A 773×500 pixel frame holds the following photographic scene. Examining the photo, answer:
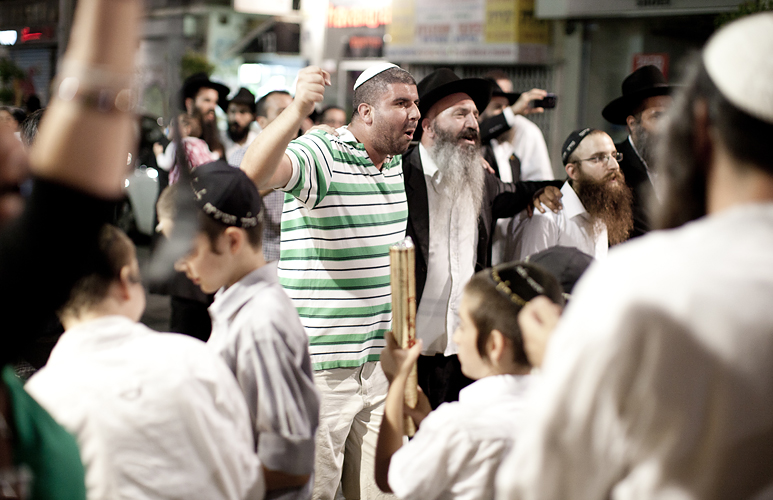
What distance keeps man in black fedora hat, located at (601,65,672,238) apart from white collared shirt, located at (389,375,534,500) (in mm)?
2686

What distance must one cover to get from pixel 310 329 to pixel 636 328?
7.73 ft

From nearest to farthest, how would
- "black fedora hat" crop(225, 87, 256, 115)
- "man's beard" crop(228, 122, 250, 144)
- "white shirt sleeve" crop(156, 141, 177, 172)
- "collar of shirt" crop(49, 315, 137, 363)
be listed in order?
1. "collar of shirt" crop(49, 315, 137, 363)
2. "white shirt sleeve" crop(156, 141, 177, 172)
3. "man's beard" crop(228, 122, 250, 144)
4. "black fedora hat" crop(225, 87, 256, 115)

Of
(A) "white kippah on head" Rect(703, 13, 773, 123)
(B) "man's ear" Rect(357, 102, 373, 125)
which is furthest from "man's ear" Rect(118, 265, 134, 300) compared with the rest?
(B) "man's ear" Rect(357, 102, 373, 125)

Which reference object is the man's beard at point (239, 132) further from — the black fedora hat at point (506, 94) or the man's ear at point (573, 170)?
the man's ear at point (573, 170)

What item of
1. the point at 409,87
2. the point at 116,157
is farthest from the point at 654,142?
the point at 116,157

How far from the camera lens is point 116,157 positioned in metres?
1.08

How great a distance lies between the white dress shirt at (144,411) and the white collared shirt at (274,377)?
201 mm

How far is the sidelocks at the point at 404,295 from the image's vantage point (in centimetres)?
204

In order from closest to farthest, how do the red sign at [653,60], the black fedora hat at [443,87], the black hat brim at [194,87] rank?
the black fedora hat at [443,87], the black hat brim at [194,87], the red sign at [653,60]

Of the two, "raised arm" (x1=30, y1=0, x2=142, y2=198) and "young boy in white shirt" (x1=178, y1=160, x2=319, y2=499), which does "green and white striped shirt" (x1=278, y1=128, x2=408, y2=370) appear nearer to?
"young boy in white shirt" (x1=178, y1=160, x2=319, y2=499)

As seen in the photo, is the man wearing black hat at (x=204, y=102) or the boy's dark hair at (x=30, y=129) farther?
the man wearing black hat at (x=204, y=102)

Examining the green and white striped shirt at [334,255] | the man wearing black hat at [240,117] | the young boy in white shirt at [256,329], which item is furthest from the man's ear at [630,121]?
the man wearing black hat at [240,117]

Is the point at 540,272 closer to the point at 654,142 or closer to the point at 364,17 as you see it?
the point at 654,142

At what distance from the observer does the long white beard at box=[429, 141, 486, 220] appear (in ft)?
13.3
